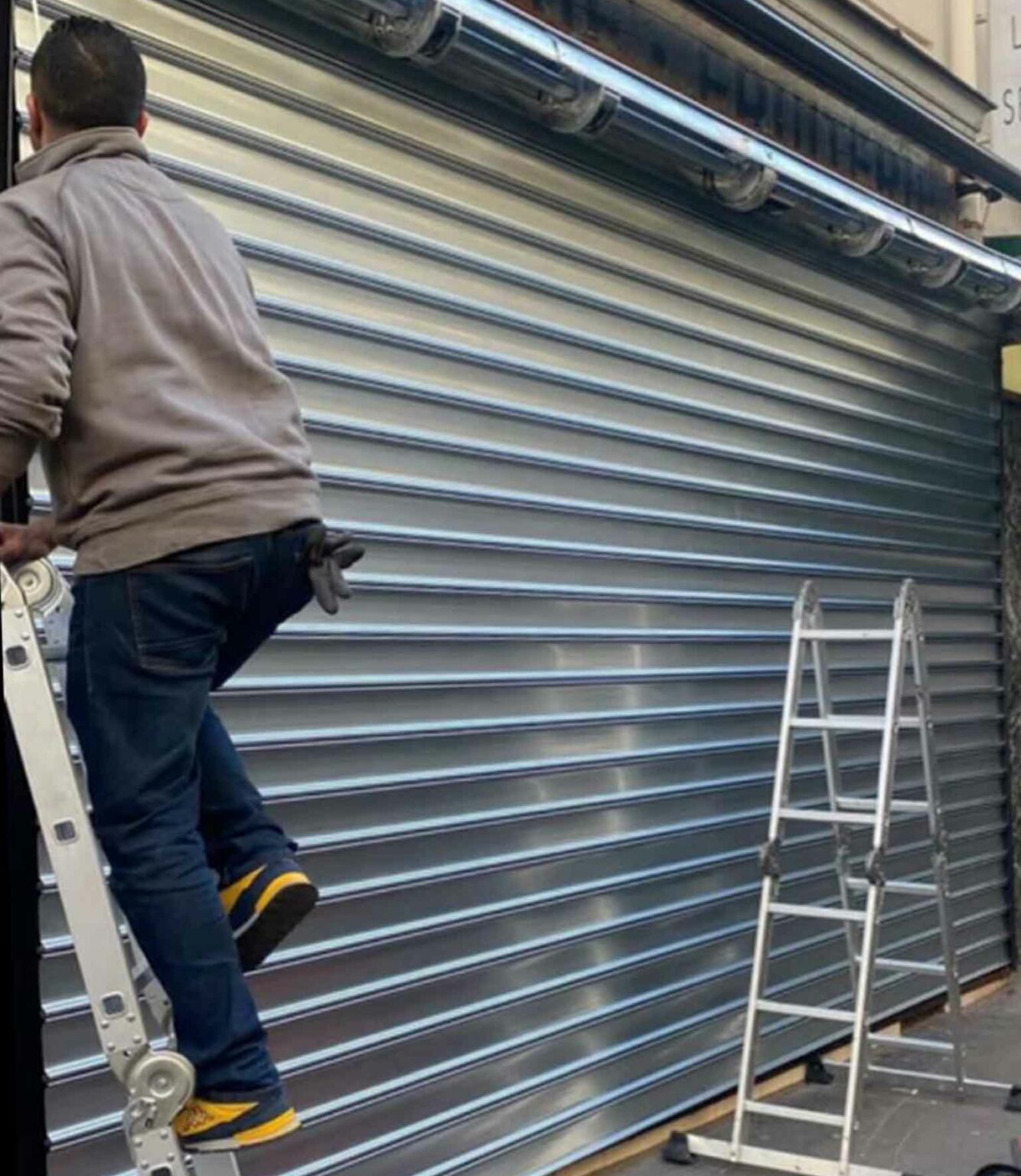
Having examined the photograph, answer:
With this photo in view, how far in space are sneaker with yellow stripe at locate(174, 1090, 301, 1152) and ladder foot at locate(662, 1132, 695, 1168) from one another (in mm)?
3451

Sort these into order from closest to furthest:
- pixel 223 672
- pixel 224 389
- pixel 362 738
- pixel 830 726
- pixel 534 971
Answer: pixel 224 389 < pixel 223 672 < pixel 362 738 < pixel 534 971 < pixel 830 726

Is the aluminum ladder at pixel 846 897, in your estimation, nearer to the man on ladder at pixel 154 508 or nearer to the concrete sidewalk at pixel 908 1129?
the concrete sidewalk at pixel 908 1129

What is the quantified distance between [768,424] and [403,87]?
259 cm

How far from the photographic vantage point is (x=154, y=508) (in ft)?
9.30

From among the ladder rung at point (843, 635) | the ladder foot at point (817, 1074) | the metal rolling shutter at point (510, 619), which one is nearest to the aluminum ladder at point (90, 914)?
the metal rolling shutter at point (510, 619)

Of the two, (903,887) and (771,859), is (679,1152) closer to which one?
(771,859)

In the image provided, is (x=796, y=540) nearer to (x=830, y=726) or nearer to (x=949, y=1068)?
(x=830, y=726)

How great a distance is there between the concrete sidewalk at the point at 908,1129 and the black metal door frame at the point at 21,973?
2.67 metres

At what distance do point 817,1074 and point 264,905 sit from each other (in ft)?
15.4

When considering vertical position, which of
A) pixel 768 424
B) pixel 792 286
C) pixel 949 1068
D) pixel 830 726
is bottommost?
pixel 949 1068

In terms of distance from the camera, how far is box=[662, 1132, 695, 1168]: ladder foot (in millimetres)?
5883

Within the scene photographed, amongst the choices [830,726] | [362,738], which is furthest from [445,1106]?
[830,726]

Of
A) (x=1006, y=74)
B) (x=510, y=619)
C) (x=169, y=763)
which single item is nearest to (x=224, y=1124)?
(x=169, y=763)

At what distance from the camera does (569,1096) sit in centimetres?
561
